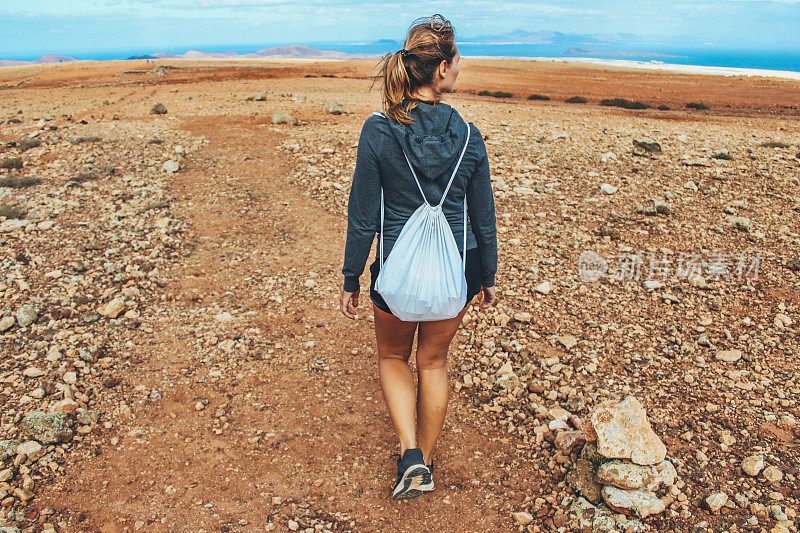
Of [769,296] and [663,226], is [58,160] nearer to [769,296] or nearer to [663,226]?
[663,226]

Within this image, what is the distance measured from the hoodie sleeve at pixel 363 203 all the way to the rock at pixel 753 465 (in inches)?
100

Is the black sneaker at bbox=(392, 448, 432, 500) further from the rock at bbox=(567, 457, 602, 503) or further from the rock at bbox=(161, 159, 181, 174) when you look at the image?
the rock at bbox=(161, 159, 181, 174)

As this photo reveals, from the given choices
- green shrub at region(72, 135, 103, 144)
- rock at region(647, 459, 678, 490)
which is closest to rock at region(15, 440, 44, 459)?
rock at region(647, 459, 678, 490)

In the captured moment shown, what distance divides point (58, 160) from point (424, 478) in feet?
28.4

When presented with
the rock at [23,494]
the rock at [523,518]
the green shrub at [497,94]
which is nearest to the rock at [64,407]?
the rock at [23,494]

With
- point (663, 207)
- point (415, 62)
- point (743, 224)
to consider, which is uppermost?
point (415, 62)

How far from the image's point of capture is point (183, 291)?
5176mm

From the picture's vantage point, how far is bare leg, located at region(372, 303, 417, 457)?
108 inches

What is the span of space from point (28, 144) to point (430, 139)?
963cm

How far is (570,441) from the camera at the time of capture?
10.9 ft

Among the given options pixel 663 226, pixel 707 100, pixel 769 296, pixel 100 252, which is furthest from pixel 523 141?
pixel 707 100

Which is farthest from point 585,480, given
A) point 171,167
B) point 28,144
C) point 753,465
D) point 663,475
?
point 28,144

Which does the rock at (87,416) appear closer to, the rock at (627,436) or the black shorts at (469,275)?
the black shorts at (469,275)

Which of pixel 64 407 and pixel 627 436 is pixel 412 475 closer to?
pixel 627 436
